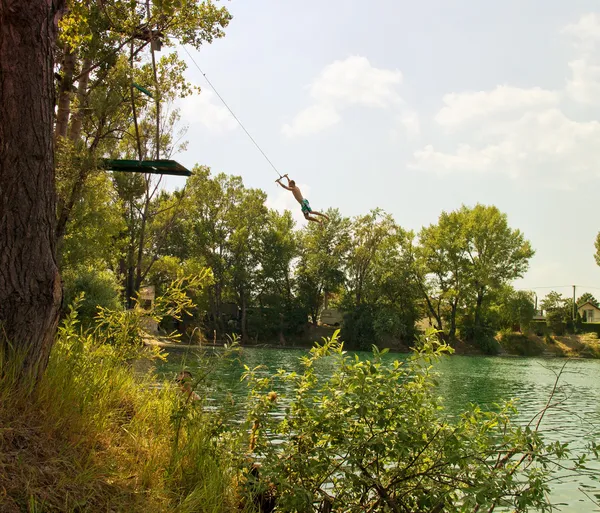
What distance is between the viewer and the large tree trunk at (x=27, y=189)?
375 cm

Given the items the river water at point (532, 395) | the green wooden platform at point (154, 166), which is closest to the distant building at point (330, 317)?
Result: the river water at point (532, 395)

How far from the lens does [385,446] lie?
155 inches

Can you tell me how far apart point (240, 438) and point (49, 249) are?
6.95 feet

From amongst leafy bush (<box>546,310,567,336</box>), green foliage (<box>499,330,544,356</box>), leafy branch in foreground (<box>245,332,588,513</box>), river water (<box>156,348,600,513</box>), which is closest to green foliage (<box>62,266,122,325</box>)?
river water (<box>156,348,600,513</box>)

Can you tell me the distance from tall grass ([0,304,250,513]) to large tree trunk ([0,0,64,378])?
0.32m

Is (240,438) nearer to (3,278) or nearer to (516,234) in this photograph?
(3,278)

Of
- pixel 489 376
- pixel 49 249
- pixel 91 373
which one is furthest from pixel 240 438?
pixel 489 376

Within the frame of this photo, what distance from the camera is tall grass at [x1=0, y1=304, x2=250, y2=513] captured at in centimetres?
305

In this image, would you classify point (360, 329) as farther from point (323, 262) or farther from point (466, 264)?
point (466, 264)

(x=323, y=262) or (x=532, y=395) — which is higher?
(x=323, y=262)

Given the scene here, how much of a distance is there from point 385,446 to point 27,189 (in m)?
3.25

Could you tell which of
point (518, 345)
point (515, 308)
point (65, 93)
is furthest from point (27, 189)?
point (515, 308)

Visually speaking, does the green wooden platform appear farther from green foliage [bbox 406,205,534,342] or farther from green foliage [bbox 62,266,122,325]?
green foliage [bbox 406,205,534,342]

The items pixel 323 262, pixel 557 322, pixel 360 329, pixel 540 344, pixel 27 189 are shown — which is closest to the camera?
pixel 27 189
